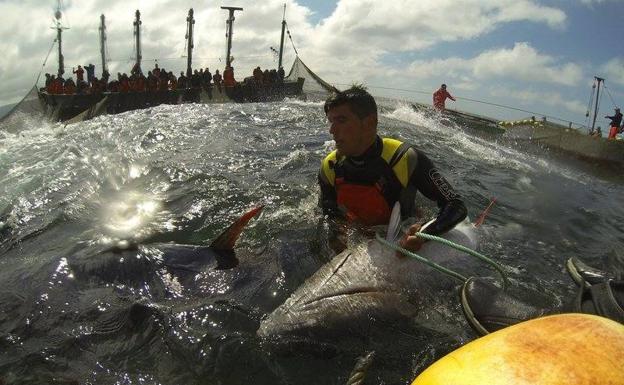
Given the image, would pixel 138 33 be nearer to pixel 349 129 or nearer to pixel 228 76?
pixel 228 76

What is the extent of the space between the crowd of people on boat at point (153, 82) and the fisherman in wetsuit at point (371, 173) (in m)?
16.7

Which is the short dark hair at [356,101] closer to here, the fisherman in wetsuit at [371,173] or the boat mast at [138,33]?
the fisherman in wetsuit at [371,173]

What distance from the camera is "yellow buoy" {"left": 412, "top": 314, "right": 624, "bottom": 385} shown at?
128 cm

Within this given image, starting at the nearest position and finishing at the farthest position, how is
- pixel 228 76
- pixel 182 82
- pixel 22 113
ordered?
pixel 22 113, pixel 182 82, pixel 228 76

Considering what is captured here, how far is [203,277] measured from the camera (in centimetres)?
359

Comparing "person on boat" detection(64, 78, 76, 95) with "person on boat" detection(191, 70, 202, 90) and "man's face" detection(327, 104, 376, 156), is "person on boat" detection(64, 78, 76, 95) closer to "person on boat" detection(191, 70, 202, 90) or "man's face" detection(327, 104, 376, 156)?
"person on boat" detection(191, 70, 202, 90)

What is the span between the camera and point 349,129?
3.74m

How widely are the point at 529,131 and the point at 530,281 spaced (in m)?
15.8

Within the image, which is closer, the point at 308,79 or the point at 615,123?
the point at 615,123

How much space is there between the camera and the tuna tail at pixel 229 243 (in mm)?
3777

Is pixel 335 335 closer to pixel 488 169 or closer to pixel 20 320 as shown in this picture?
pixel 20 320

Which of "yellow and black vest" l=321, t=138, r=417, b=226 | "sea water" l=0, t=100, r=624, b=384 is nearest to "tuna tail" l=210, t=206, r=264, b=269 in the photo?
"sea water" l=0, t=100, r=624, b=384

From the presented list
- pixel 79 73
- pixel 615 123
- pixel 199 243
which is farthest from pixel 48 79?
pixel 615 123

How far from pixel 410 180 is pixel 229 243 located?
5.82ft
